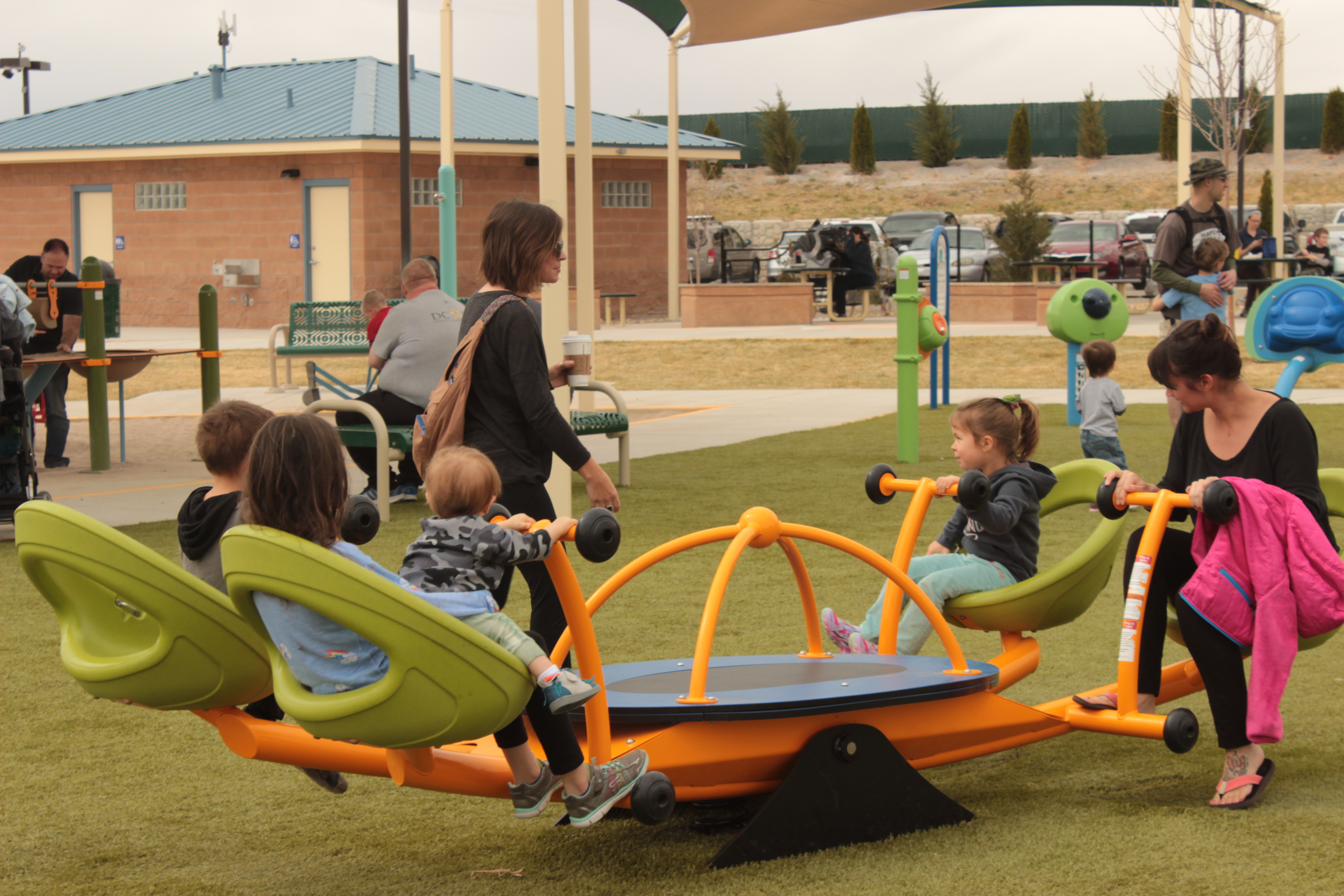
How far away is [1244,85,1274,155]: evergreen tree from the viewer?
25422 mm

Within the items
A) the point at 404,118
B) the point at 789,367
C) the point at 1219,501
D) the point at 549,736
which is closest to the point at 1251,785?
the point at 1219,501

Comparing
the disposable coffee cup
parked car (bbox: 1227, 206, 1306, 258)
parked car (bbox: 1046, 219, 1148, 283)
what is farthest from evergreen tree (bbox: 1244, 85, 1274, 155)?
the disposable coffee cup

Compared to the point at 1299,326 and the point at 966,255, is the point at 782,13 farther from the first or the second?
the point at 966,255

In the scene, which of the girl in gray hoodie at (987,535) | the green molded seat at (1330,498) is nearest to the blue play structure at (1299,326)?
the green molded seat at (1330,498)

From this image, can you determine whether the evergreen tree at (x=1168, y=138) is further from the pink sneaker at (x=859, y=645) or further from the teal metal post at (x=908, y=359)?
the pink sneaker at (x=859, y=645)

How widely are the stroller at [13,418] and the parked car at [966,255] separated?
926 inches

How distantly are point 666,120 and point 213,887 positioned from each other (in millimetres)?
57736

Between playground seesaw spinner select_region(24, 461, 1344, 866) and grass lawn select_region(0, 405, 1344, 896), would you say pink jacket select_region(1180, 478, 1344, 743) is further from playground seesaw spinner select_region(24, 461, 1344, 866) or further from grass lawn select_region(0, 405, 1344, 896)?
grass lawn select_region(0, 405, 1344, 896)

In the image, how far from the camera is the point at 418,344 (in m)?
8.01

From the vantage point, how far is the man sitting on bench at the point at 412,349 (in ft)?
26.1

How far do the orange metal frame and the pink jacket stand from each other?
0.19 meters

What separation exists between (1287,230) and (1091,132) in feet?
56.3

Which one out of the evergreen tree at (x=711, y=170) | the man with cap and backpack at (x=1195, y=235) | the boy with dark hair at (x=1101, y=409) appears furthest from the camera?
the evergreen tree at (x=711, y=170)

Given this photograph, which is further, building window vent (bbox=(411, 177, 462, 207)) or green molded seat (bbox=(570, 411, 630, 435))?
building window vent (bbox=(411, 177, 462, 207))
